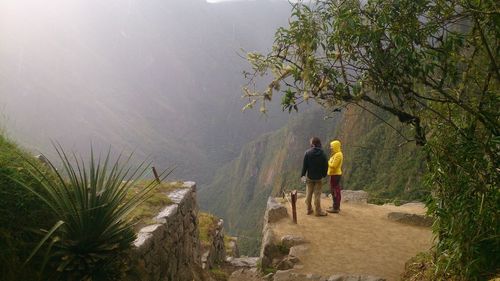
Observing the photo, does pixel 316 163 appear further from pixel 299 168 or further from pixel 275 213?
pixel 299 168

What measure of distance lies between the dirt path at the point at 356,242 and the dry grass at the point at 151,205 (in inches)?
→ 104

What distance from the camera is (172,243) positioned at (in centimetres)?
645

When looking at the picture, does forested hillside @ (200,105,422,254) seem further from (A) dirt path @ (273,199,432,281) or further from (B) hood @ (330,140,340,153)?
(B) hood @ (330,140,340,153)

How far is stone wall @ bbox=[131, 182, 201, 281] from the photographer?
5.10 metres

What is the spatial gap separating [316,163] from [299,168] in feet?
289

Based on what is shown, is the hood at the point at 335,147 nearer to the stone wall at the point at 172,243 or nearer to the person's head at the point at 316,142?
the person's head at the point at 316,142

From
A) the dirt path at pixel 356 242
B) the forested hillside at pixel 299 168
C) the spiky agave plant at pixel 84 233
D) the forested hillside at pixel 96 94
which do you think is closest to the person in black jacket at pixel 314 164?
the dirt path at pixel 356 242

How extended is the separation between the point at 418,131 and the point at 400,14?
5.79ft

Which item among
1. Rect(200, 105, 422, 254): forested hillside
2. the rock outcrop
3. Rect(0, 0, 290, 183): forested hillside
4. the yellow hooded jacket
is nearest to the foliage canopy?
the yellow hooded jacket

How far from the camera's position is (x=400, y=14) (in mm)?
4320

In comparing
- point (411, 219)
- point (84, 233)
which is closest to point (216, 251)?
point (411, 219)

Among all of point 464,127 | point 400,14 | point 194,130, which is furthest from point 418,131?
point 194,130

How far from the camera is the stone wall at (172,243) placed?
5102mm

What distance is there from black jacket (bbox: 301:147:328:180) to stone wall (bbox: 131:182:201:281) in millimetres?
2607
